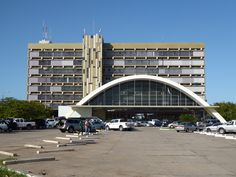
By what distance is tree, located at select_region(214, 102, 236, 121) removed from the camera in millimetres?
91338

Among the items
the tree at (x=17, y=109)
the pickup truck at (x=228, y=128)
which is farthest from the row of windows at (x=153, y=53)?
the pickup truck at (x=228, y=128)

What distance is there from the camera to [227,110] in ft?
312

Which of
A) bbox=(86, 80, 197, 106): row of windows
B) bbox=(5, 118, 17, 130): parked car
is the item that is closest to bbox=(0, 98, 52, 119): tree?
bbox=(5, 118, 17, 130): parked car

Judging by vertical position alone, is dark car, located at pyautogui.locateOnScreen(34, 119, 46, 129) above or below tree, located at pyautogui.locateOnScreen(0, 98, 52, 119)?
below

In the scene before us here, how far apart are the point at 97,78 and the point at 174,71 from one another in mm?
25614

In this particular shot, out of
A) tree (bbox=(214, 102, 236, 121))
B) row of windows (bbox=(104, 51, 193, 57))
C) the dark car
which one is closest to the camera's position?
the dark car

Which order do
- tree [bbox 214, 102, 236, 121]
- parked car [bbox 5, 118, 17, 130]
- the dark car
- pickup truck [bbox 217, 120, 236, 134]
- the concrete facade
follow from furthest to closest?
the concrete facade
tree [bbox 214, 102, 236, 121]
the dark car
parked car [bbox 5, 118, 17, 130]
pickup truck [bbox 217, 120, 236, 134]

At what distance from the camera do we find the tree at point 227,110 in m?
91.3

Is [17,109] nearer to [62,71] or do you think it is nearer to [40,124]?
[40,124]

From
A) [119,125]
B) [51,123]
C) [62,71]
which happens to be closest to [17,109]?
[51,123]

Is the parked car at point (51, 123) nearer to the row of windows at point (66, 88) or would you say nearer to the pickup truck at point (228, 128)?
the pickup truck at point (228, 128)

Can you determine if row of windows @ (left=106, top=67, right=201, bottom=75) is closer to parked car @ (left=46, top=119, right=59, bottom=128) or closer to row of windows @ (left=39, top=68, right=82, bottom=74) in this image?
row of windows @ (left=39, top=68, right=82, bottom=74)

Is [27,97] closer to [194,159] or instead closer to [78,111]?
[78,111]

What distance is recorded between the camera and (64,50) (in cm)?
14300
